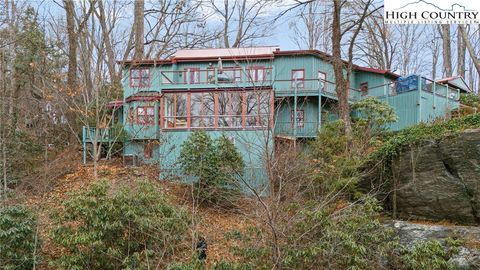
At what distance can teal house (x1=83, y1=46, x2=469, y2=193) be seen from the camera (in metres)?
18.1

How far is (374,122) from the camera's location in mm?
16891

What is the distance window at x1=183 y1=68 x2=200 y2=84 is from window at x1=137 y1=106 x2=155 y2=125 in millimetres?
2331

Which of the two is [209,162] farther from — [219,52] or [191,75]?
[219,52]

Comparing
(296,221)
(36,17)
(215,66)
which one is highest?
(36,17)

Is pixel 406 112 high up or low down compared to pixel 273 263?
up

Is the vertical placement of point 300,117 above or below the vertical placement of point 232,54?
below

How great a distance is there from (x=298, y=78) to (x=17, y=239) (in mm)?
14735

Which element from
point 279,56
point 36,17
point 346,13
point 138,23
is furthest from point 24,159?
point 346,13

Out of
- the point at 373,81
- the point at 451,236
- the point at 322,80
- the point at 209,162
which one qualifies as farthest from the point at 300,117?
the point at 451,236

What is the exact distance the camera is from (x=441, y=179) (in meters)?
11.0

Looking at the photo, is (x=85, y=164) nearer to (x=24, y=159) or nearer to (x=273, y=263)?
(x=24, y=159)

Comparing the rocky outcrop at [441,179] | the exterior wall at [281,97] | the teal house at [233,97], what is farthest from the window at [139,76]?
the rocky outcrop at [441,179]

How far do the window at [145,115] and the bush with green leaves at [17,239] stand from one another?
32.8 feet

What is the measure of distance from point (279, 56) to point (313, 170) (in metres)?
11.6
